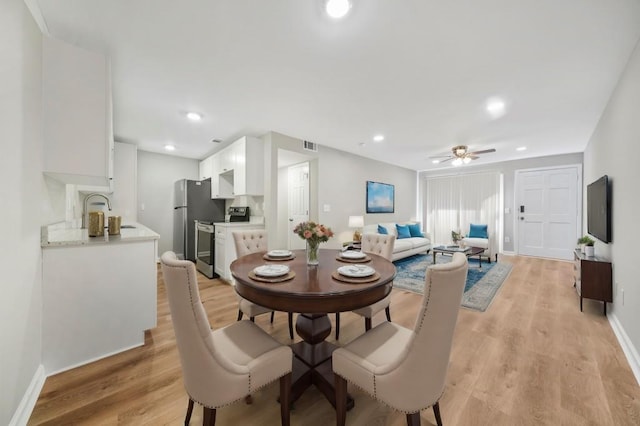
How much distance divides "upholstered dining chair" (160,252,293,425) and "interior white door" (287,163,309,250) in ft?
12.2

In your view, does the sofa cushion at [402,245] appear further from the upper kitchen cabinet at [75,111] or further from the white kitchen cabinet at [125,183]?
the white kitchen cabinet at [125,183]

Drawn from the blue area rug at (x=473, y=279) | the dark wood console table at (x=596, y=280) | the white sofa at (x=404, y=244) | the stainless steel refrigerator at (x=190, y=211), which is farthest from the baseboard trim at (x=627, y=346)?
the stainless steel refrigerator at (x=190, y=211)

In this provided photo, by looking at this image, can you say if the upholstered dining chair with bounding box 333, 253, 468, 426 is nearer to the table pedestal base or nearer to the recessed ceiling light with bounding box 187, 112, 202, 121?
the table pedestal base

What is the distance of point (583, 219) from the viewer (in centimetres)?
494

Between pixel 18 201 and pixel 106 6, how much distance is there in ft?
4.17

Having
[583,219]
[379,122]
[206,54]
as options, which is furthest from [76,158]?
[583,219]

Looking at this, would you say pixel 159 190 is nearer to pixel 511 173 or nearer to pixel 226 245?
pixel 226 245

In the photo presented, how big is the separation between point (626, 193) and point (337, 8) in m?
2.87

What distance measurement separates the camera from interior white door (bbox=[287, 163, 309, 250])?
4883mm

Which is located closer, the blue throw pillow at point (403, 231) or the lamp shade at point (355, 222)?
the lamp shade at point (355, 222)

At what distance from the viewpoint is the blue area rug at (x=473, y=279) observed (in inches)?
123

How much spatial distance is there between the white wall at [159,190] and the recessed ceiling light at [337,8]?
499 centimetres

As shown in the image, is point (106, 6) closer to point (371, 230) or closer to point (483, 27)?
point (483, 27)

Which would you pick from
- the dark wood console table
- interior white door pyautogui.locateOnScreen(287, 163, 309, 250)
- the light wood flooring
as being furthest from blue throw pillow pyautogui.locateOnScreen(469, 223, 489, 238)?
interior white door pyautogui.locateOnScreen(287, 163, 309, 250)
